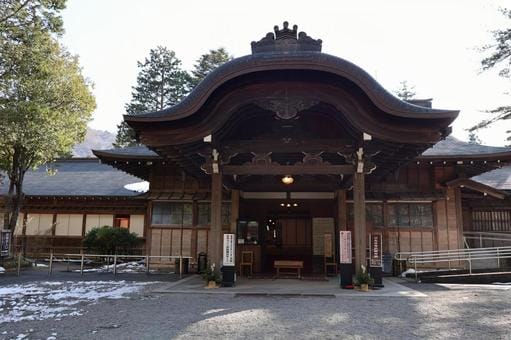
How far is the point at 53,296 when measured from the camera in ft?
→ 28.5

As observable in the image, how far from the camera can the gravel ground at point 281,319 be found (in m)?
5.56

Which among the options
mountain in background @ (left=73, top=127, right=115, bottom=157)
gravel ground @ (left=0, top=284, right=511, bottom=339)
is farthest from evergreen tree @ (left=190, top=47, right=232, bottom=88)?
mountain in background @ (left=73, top=127, right=115, bottom=157)

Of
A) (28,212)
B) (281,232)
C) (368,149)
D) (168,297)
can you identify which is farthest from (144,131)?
(28,212)

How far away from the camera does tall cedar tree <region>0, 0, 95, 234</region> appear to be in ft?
42.6

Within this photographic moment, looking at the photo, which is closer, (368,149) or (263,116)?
(368,149)

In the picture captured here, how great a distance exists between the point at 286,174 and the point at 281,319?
425 centimetres

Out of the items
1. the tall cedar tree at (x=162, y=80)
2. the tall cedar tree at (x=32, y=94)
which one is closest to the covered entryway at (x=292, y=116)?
the tall cedar tree at (x=32, y=94)

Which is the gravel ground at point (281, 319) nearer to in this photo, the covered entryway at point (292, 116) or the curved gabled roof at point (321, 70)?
the covered entryway at point (292, 116)

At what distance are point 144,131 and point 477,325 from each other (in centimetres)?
759

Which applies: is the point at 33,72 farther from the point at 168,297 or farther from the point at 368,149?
the point at 368,149

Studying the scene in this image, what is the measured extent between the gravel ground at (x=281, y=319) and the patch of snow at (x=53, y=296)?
435 millimetres

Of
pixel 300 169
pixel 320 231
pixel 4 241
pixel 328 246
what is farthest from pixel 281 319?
pixel 4 241

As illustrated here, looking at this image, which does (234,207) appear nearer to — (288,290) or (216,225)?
(216,225)

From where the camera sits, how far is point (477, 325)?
19.6 feet
